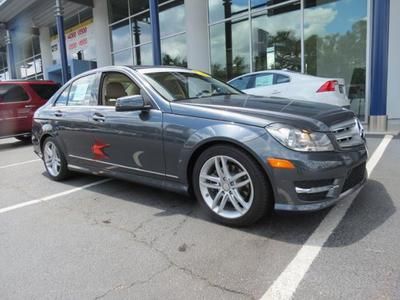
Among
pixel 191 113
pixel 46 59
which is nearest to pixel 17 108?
pixel 191 113

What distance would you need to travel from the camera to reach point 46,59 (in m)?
22.5

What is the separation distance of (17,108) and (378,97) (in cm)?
889

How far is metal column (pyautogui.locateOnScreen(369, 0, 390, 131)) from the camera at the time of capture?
7.70 m

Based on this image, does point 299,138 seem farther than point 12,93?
No

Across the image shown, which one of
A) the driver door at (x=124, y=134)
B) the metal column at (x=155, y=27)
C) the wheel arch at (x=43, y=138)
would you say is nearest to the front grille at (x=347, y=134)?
the driver door at (x=124, y=134)

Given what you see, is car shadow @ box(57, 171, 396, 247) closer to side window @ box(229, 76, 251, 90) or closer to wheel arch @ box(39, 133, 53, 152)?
wheel arch @ box(39, 133, 53, 152)

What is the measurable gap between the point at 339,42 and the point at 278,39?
1.85m

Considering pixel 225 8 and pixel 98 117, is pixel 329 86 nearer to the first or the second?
pixel 98 117

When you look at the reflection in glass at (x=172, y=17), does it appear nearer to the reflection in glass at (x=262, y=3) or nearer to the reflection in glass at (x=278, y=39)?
the reflection in glass at (x=262, y=3)

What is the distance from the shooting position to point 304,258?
272 centimetres

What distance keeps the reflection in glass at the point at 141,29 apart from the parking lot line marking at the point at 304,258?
1356 centimetres

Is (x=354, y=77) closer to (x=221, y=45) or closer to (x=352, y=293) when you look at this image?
(x=221, y=45)

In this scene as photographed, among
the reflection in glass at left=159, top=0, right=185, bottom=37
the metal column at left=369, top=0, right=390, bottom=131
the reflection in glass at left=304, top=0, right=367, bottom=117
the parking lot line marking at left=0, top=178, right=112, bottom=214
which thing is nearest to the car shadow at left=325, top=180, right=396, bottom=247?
the parking lot line marking at left=0, top=178, right=112, bottom=214

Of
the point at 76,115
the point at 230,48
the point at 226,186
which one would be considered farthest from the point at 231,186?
the point at 230,48
